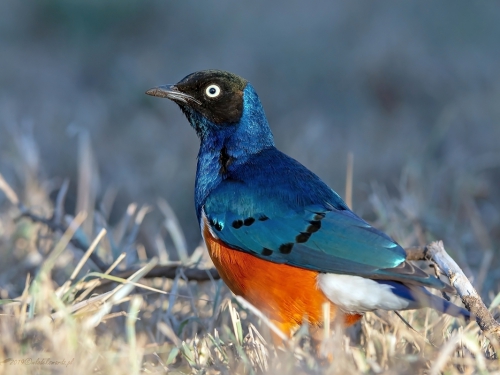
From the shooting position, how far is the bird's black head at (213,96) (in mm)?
4598

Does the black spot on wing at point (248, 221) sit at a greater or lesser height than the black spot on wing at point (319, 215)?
lesser

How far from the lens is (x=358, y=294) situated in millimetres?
3605

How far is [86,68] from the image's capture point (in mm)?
9828

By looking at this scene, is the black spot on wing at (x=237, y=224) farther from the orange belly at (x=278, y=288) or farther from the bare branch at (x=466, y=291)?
the bare branch at (x=466, y=291)

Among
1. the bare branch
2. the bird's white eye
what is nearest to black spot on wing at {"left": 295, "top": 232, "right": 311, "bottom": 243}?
the bare branch

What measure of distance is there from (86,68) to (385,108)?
146 inches

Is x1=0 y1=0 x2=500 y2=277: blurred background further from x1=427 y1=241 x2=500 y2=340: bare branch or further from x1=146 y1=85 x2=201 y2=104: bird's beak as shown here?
x1=146 y1=85 x2=201 y2=104: bird's beak

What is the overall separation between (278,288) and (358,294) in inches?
15.6

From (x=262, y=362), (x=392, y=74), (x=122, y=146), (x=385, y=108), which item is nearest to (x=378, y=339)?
(x=262, y=362)

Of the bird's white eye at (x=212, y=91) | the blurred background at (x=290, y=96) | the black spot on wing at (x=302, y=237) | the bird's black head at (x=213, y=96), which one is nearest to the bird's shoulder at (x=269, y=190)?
the black spot on wing at (x=302, y=237)

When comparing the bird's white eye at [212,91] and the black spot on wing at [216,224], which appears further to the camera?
the bird's white eye at [212,91]

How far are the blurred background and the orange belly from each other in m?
1.27

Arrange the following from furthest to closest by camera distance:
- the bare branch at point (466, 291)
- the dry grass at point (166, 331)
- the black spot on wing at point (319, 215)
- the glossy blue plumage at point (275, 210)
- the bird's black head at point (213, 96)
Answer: the bird's black head at point (213, 96) → the black spot on wing at point (319, 215) → the glossy blue plumage at point (275, 210) → the bare branch at point (466, 291) → the dry grass at point (166, 331)

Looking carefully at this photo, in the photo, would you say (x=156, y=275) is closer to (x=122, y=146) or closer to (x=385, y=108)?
(x=122, y=146)
